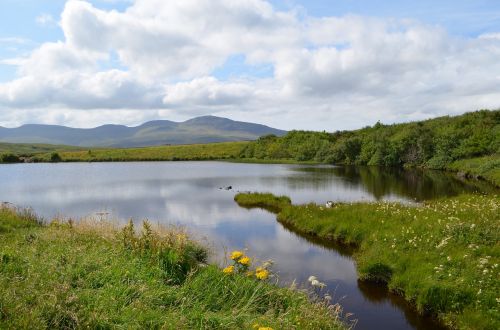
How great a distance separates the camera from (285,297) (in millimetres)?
10227

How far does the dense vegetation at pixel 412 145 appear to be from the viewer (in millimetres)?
84312

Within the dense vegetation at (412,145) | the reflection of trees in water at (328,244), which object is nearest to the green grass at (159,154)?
the dense vegetation at (412,145)

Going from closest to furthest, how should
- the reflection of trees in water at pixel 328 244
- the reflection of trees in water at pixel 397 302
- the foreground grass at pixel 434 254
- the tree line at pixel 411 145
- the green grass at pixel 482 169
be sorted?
the foreground grass at pixel 434 254, the reflection of trees in water at pixel 397 302, the reflection of trees in water at pixel 328 244, the green grass at pixel 482 169, the tree line at pixel 411 145

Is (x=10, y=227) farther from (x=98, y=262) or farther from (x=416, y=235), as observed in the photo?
(x=416, y=235)

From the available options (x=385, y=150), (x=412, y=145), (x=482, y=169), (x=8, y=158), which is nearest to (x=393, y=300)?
(x=482, y=169)

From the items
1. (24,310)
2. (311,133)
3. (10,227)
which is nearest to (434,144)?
(311,133)

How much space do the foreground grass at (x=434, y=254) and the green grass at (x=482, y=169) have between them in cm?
3378

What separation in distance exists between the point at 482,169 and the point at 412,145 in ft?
120

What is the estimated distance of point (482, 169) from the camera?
62219mm

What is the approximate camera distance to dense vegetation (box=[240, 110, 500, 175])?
84.3 metres

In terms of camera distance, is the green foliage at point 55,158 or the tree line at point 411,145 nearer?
the tree line at point 411,145

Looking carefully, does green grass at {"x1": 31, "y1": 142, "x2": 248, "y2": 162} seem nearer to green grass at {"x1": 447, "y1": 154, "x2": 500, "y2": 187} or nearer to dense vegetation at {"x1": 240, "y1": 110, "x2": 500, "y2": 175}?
dense vegetation at {"x1": 240, "y1": 110, "x2": 500, "y2": 175}

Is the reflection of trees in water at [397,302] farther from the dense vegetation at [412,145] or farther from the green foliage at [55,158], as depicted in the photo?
the green foliage at [55,158]

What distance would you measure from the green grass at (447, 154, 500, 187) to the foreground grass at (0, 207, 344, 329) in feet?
160
